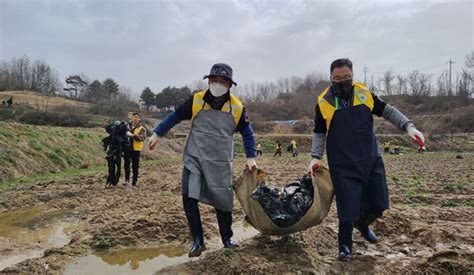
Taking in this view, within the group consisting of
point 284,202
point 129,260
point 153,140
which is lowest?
point 129,260

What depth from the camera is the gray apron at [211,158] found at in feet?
13.6

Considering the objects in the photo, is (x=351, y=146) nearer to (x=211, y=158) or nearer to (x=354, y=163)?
(x=354, y=163)

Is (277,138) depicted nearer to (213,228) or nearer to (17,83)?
(213,228)

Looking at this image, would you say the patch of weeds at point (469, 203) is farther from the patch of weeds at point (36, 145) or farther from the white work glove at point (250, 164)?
the patch of weeds at point (36, 145)

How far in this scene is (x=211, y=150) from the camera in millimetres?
4188

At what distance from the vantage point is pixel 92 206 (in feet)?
24.3

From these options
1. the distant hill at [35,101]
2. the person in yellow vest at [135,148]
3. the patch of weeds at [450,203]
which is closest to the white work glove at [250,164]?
the patch of weeds at [450,203]

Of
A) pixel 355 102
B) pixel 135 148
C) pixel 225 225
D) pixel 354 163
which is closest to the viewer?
pixel 354 163

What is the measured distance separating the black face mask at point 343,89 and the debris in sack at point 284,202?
101 cm

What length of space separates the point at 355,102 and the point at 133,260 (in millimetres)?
2833

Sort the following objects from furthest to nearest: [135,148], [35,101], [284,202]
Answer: [35,101], [135,148], [284,202]

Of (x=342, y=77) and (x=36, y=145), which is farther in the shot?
(x=36, y=145)

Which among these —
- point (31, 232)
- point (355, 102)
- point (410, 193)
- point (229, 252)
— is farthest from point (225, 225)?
point (410, 193)

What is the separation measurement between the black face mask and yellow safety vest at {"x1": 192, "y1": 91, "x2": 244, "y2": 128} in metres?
1.04
